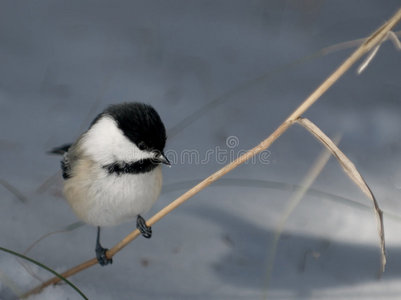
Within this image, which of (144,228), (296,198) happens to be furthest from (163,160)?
(296,198)

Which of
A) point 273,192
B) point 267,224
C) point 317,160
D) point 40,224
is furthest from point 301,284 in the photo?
point 40,224

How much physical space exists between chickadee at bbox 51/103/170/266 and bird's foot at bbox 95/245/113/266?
15cm

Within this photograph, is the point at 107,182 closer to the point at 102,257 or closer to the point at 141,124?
the point at 141,124

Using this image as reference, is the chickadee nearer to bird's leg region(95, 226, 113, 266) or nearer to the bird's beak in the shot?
the bird's beak

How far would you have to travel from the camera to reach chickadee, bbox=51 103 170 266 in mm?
1168

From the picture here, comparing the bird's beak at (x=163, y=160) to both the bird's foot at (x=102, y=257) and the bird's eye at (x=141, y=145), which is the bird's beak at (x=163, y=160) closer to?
the bird's eye at (x=141, y=145)

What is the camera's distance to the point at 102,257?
4.77ft

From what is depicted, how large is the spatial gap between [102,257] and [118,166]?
329 mm

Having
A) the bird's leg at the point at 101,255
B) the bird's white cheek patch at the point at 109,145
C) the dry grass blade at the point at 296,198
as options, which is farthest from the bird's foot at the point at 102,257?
the dry grass blade at the point at 296,198

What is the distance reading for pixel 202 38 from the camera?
7.46 feet

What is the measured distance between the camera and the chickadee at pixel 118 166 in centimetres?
117

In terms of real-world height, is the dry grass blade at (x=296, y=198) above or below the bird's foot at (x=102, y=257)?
above

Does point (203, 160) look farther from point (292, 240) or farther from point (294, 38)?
point (294, 38)

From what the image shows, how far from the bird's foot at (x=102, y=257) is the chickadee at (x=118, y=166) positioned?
0.15m
